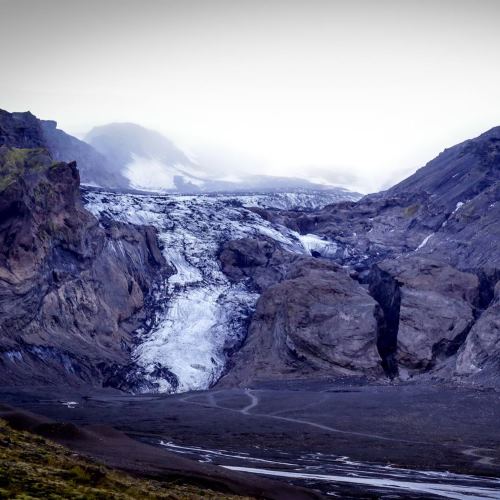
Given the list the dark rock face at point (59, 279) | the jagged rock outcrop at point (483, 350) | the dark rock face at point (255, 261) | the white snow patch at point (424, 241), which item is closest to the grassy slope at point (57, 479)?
the dark rock face at point (59, 279)

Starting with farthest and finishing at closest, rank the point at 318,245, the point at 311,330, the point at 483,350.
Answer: the point at 318,245
the point at 311,330
the point at 483,350

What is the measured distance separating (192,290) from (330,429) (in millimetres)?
51313

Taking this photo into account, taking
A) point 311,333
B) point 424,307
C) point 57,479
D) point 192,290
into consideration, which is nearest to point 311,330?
point 311,333

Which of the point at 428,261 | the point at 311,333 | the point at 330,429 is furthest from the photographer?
the point at 428,261

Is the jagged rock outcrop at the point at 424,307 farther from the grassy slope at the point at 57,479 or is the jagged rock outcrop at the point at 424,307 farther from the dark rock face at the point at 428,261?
the grassy slope at the point at 57,479

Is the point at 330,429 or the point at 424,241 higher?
the point at 424,241

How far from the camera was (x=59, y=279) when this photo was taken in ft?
282

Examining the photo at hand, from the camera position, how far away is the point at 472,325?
82562mm

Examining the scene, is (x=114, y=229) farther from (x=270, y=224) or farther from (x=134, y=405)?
(x=134, y=405)

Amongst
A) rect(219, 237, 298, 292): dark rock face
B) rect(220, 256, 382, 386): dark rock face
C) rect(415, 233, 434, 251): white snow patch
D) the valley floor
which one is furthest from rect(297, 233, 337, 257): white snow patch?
the valley floor

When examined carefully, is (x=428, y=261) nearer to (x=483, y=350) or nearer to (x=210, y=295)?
(x=483, y=350)

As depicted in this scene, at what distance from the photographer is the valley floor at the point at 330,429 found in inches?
1320

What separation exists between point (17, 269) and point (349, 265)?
173ft

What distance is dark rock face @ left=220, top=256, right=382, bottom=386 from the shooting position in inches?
3211
